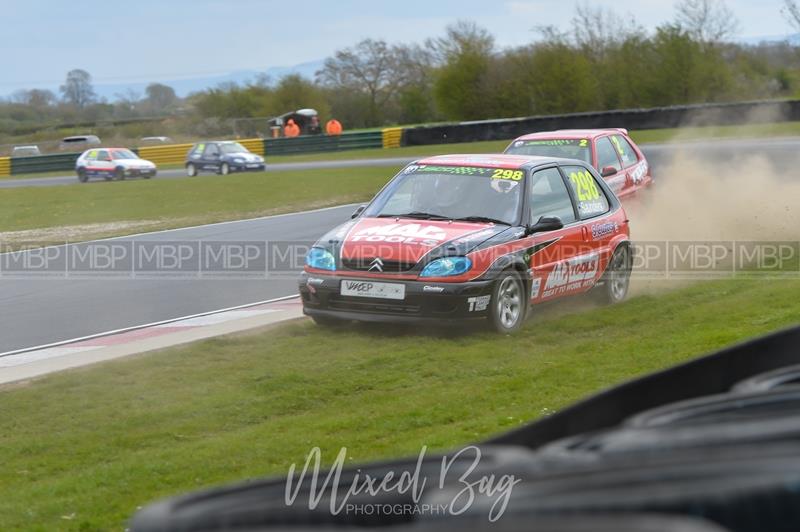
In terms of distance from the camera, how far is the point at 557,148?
15469 millimetres

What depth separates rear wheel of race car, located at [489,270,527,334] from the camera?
364 inches

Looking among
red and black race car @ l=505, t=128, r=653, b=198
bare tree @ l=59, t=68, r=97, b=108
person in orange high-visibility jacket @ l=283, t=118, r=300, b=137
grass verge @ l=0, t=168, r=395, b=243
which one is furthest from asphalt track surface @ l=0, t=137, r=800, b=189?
bare tree @ l=59, t=68, r=97, b=108

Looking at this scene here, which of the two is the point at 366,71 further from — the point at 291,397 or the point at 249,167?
the point at 291,397

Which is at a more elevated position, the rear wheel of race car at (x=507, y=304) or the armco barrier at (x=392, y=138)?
the armco barrier at (x=392, y=138)

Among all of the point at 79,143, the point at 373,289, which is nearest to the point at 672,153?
the point at 373,289

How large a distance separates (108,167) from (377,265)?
3293cm

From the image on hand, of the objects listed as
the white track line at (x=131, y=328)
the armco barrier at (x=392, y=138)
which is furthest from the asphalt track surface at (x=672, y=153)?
the white track line at (x=131, y=328)

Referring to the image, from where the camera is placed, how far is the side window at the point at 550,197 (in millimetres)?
10055

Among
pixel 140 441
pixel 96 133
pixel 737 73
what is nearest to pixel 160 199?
pixel 140 441

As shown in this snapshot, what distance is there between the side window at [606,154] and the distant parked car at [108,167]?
1085 inches

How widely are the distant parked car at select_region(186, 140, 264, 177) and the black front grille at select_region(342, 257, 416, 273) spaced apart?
30.5 metres

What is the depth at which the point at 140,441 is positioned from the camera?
6305 mm

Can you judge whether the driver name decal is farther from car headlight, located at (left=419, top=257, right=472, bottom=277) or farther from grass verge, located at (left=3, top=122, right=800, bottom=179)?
grass verge, located at (left=3, top=122, right=800, bottom=179)

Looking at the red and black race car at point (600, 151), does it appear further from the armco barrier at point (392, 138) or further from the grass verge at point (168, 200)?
the armco barrier at point (392, 138)
